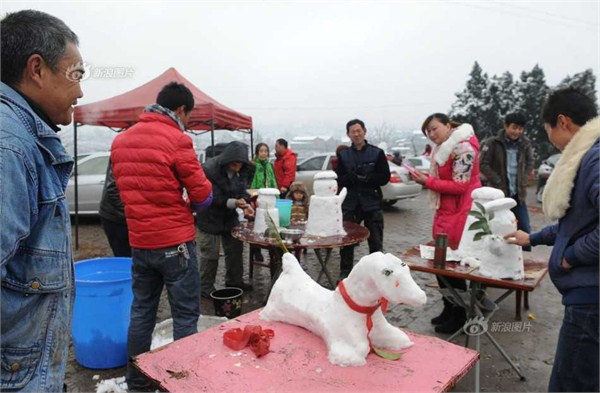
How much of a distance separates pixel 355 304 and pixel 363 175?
2745 millimetres

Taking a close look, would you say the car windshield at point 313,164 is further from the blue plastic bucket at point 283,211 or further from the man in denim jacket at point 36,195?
the man in denim jacket at point 36,195

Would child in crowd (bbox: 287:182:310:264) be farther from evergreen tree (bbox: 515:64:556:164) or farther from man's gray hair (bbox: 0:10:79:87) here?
evergreen tree (bbox: 515:64:556:164)

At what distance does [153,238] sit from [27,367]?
126 cm

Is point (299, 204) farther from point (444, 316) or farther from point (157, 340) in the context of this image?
point (157, 340)

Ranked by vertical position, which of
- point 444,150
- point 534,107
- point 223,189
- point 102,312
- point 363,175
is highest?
point 534,107

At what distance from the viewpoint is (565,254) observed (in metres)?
1.72

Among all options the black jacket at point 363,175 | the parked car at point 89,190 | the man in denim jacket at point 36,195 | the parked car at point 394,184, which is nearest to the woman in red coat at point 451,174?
the black jacket at point 363,175

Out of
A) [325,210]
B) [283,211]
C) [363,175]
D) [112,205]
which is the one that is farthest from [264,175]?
[112,205]

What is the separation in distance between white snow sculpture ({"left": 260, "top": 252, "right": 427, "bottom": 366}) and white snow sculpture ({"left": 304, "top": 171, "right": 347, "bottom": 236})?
1.59 meters

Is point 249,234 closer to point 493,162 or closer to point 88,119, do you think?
point 493,162

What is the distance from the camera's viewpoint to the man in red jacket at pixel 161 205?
2.26m

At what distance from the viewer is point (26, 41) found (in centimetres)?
105

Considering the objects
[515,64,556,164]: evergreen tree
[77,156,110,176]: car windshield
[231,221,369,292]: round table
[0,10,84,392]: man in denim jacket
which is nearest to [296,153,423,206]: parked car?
[77,156,110,176]: car windshield

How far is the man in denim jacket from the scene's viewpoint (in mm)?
958
